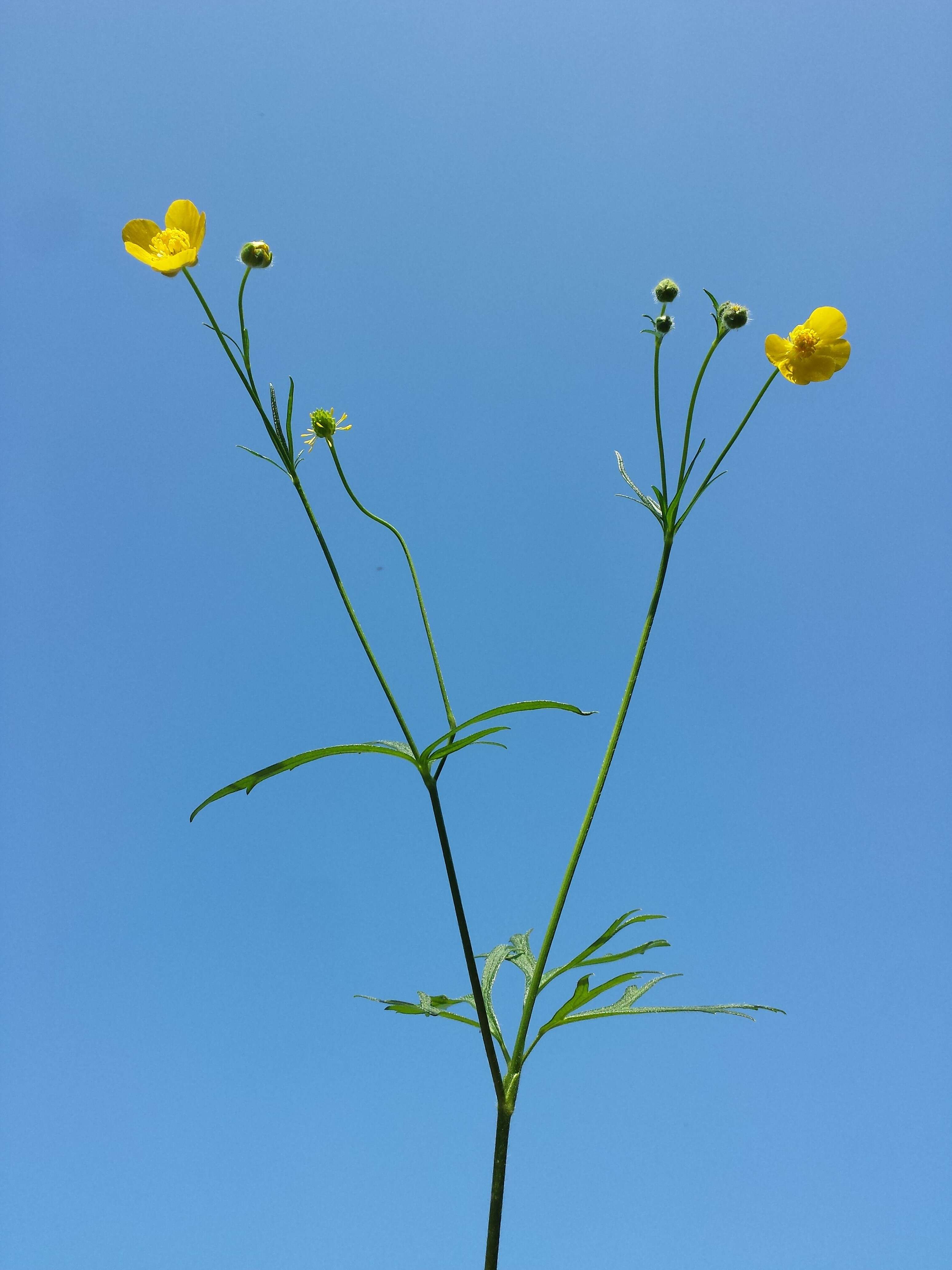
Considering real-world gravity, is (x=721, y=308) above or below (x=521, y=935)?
above

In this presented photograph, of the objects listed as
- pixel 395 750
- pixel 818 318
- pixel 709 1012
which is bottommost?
pixel 709 1012

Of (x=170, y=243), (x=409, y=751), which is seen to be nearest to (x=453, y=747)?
(x=409, y=751)

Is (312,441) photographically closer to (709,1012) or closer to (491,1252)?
(709,1012)

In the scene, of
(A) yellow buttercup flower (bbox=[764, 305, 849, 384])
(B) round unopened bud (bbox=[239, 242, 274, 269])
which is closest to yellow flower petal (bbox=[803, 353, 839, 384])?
(A) yellow buttercup flower (bbox=[764, 305, 849, 384])

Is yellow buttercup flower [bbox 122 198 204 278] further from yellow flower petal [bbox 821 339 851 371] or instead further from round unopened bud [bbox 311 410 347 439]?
yellow flower petal [bbox 821 339 851 371]

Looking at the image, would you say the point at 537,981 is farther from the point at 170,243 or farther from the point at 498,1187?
the point at 170,243

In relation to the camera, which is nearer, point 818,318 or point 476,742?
point 476,742

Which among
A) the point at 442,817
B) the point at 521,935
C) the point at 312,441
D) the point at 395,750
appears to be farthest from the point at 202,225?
the point at 521,935
